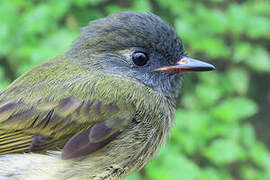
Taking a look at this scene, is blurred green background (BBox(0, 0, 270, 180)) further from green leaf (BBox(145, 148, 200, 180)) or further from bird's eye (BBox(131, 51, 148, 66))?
bird's eye (BBox(131, 51, 148, 66))

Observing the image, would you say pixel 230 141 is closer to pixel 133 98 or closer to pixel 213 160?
pixel 213 160

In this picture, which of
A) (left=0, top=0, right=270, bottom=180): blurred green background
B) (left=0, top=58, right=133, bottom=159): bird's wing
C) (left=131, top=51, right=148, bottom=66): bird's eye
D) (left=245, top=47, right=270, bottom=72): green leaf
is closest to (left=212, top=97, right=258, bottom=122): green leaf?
(left=0, top=0, right=270, bottom=180): blurred green background

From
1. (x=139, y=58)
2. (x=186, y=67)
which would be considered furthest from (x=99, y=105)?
(x=186, y=67)

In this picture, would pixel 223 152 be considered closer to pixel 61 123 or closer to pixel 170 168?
pixel 170 168

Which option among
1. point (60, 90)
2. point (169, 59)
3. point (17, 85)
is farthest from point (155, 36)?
point (17, 85)

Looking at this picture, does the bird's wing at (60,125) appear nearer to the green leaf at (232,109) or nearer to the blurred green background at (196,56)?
the blurred green background at (196,56)
